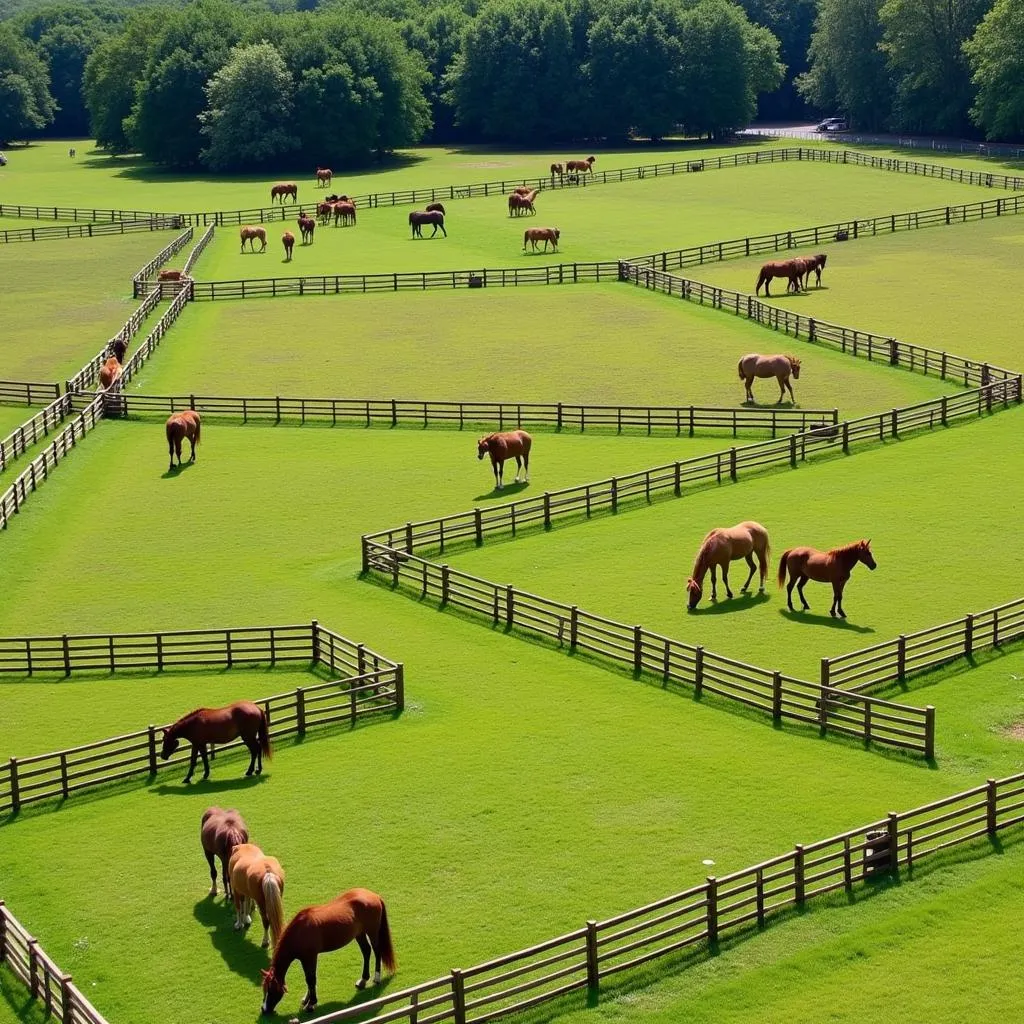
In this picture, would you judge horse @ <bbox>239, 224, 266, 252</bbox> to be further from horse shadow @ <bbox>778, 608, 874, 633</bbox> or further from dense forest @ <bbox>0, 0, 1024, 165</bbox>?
horse shadow @ <bbox>778, 608, 874, 633</bbox>

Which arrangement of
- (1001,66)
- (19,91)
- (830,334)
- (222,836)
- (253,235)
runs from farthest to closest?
(19,91) < (1001,66) < (253,235) < (830,334) < (222,836)

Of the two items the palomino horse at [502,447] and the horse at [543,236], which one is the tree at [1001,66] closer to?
the horse at [543,236]

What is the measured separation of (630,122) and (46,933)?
114m

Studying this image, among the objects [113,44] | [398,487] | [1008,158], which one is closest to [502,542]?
[398,487]

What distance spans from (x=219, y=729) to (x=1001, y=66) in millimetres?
92072

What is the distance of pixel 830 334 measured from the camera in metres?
54.2

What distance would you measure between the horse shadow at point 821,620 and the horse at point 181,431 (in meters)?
18.1

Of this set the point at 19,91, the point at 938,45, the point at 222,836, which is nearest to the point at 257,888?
the point at 222,836

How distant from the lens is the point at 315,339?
5869 cm

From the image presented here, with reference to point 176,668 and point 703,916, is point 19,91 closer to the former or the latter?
point 176,668

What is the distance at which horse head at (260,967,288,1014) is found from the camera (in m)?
16.8

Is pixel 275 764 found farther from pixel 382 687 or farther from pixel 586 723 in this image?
pixel 586 723

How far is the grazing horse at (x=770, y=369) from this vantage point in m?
45.6

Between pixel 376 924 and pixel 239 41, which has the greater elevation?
pixel 239 41
